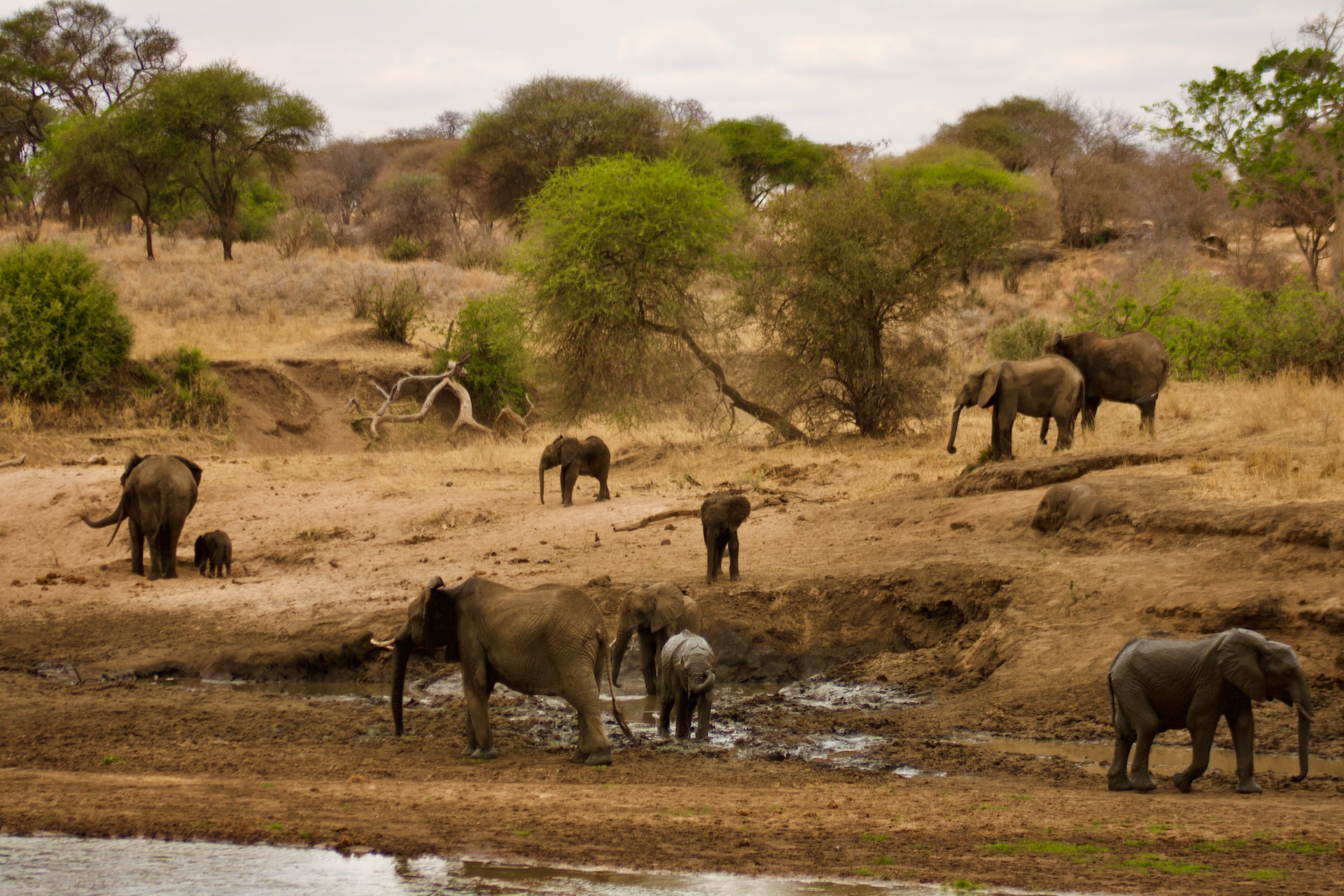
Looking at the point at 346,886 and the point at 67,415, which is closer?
the point at 346,886

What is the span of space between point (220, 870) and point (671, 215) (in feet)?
55.5

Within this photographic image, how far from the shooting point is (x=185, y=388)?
2319cm

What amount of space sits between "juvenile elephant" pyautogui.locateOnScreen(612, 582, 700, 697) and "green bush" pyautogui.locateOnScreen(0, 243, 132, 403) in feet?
55.2

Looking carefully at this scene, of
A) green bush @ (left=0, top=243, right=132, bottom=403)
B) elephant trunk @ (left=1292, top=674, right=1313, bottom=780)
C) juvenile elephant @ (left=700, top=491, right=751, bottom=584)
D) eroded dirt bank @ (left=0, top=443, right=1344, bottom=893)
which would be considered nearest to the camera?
eroded dirt bank @ (left=0, top=443, right=1344, bottom=893)

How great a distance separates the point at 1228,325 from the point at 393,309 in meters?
18.1

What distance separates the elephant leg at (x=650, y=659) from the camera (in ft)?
31.4

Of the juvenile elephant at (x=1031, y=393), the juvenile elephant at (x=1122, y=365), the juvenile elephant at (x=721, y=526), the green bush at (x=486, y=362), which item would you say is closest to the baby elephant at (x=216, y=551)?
the juvenile elephant at (x=721, y=526)

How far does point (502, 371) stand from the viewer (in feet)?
87.6

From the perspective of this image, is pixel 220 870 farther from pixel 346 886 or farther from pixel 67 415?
pixel 67 415

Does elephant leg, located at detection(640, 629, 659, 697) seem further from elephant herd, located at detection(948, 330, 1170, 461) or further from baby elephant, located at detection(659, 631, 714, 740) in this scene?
elephant herd, located at detection(948, 330, 1170, 461)

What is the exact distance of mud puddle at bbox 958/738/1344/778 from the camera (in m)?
6.93

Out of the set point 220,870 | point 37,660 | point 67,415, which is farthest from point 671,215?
point 220,870

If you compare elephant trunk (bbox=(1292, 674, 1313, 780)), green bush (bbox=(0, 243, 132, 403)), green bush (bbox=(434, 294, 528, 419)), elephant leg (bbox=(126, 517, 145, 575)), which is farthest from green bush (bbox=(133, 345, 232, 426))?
elephant trunk (bbox=(1292, 674, 1313, 780))

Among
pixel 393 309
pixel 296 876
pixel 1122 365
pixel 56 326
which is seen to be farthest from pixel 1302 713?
pixel 393 309
